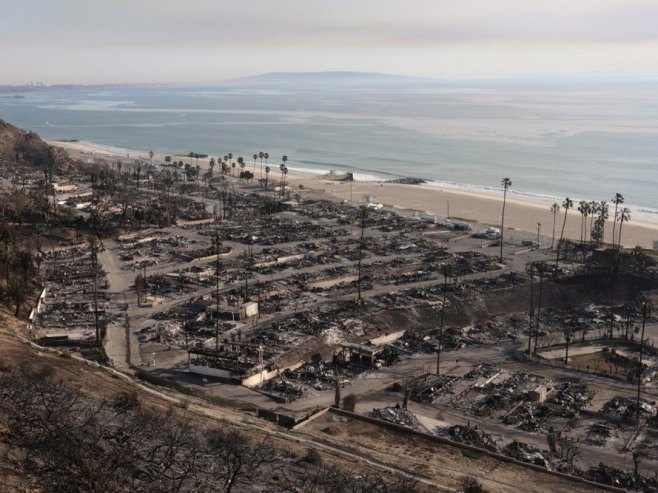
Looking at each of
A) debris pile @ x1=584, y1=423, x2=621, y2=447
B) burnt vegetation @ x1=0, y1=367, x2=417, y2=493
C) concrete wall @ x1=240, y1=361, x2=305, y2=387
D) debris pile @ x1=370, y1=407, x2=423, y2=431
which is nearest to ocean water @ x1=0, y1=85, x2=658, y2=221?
debris pile @ x1=584, y1=423, x2=621, y2=447

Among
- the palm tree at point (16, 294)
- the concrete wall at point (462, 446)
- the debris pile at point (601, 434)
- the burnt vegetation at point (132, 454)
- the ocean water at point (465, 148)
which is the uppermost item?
the ocean water at point (465, 148)

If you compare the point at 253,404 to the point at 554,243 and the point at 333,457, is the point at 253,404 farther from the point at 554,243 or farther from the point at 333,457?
the point at 554,243

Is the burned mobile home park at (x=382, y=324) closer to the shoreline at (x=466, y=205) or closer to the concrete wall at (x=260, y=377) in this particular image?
the concrete wall at (x=260, y=377)

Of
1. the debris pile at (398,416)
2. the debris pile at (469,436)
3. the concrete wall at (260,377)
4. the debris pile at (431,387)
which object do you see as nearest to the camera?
the debris pile at (469,436)

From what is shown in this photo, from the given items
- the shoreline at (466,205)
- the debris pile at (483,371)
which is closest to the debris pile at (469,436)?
the debris pile at (483,371)

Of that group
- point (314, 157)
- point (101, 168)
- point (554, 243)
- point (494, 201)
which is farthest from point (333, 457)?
point (314, 157)

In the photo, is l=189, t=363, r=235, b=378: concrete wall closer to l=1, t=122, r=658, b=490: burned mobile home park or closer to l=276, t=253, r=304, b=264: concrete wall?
l=1, t=122, r=658, b=490: burned mobile home park

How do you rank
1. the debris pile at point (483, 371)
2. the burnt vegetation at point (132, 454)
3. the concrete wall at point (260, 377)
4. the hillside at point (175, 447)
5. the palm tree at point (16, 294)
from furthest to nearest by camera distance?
the palm tree at point (16, 294) < the debris pile at point (483, 371) < the concrete wall at point (260, 377) < the hillside at point (175, 447) < the burnt vegetation at point (132, 454)

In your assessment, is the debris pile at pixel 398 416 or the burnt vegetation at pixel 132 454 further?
the debris pile at pixel 398 416

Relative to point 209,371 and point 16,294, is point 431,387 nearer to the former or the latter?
point 209,371
